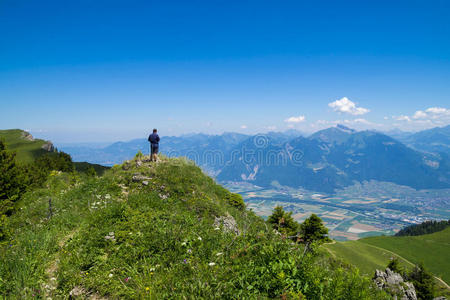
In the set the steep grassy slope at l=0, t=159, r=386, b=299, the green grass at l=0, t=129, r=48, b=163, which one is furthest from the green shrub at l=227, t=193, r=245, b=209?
the green grass at l=0, t=129, r=48, b=163

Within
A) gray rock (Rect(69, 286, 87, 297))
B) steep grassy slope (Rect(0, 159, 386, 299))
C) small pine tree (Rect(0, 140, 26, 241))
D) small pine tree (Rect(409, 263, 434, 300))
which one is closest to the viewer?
steep grassy slope (Rect(0, 159, 386, 299))

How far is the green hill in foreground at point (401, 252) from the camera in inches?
2026

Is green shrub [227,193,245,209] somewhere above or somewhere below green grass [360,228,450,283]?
above

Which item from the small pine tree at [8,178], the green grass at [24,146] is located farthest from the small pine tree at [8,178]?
the green grass at [24,146]

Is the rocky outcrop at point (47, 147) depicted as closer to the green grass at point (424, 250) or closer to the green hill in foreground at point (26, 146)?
the green hill in foreground at point (26, 146)

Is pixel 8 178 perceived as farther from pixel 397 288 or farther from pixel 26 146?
pixel 26 146

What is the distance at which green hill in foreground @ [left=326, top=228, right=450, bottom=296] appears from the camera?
169 feet

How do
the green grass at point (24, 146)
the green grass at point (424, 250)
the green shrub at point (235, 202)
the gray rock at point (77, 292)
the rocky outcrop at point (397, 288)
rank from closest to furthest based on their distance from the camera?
the gray rock at point (77, 292) → the rocky outcrop at point (397, 288) → the green shrub at point (235, 202) → the green grass at point (424, 250) → the green grass at point (24, 146)

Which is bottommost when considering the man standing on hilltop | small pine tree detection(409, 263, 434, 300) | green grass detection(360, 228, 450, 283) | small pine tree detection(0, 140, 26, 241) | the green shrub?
green grass detection(360, 228, 450, 283)

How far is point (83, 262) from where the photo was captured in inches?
236

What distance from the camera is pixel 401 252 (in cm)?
7256

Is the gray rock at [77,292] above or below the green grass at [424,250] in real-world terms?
above

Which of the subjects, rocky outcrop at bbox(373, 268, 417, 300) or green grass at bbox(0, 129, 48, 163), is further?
green grass at bbox(0, 129, 48, 163)

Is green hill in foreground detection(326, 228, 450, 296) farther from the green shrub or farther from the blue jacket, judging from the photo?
the blue jacket
